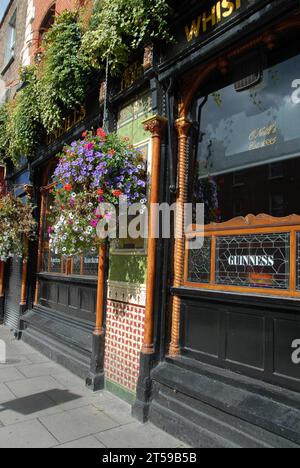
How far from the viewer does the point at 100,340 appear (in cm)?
546

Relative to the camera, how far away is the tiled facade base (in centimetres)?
476

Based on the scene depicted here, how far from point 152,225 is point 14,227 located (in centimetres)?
478

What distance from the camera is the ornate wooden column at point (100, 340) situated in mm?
5348

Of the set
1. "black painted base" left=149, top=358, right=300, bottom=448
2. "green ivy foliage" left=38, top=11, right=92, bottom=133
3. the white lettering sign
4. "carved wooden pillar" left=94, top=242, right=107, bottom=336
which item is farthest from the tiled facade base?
"green ivy foliage" left=38, top=11, right=92, bottom=133

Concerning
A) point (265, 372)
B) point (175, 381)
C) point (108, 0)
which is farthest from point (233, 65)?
point (175, 381)

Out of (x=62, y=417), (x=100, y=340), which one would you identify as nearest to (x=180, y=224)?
(x=100, y=340)

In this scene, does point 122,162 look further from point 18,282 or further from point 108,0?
point 18,282

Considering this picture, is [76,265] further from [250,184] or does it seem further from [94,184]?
[250,184]

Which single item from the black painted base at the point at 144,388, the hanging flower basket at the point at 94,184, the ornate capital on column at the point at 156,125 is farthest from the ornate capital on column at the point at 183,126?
the black painted base at the point at 144,388

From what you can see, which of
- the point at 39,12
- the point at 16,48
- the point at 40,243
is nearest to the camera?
the point at 40,243

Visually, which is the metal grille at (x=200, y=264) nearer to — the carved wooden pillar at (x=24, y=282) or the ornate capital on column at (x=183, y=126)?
the ornate capital on column at (x=183, y=126)

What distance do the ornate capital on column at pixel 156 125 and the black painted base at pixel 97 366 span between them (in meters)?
2.94

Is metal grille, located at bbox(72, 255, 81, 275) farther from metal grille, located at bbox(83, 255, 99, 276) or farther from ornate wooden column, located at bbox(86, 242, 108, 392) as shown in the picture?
ornate wooden column, located at bbox(86, 242, 108, 392)

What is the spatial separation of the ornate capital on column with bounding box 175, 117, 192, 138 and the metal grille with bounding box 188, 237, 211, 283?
4.42 ft
